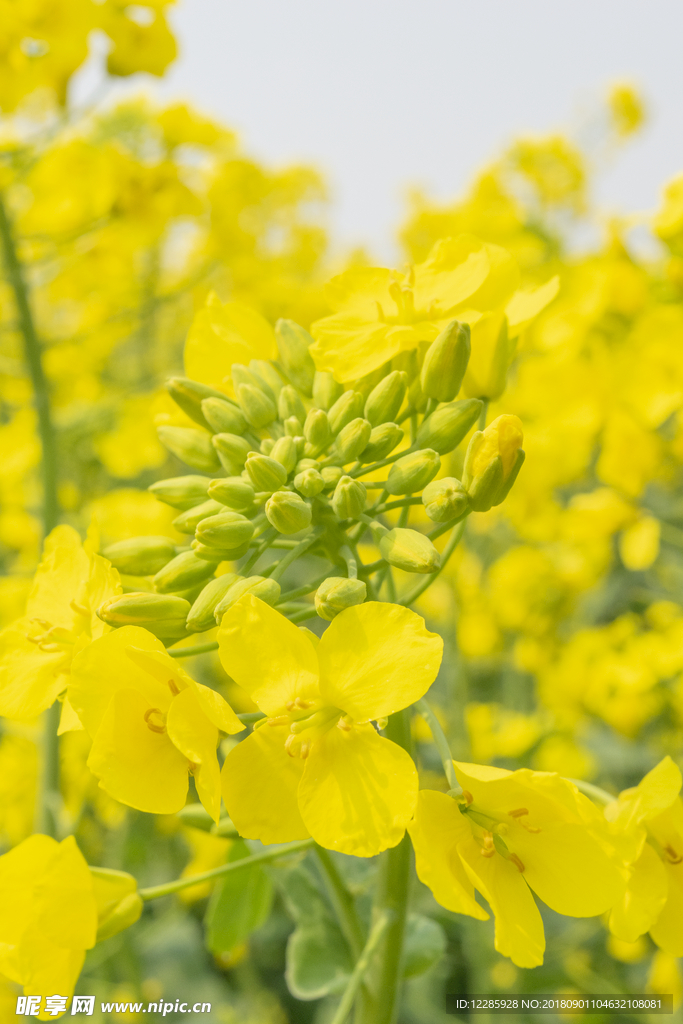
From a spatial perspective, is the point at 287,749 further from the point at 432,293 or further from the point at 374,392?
the point at 432,293

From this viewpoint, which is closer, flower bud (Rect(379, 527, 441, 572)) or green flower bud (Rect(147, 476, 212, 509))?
flower bud (Rect(379, 527, 441, 572))

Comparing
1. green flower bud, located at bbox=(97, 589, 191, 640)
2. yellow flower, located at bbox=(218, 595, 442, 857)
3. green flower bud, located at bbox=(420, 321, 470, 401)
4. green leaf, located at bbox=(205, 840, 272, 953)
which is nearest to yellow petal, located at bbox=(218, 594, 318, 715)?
yellow flower, located at bbox=(218, 595, 442, 857)

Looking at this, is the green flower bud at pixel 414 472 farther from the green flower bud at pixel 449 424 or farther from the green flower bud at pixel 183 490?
the green flower bud at pixel 183 490

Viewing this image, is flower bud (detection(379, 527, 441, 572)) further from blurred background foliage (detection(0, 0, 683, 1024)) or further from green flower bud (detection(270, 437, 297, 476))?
blurred background foliage (detection(0, 0, 683, 1024))

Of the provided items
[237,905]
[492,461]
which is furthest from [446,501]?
[237,905]

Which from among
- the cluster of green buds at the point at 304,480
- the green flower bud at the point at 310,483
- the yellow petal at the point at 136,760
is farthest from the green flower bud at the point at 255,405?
the yellow petal at the point at 136,760

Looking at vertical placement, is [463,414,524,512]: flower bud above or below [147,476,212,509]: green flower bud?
above

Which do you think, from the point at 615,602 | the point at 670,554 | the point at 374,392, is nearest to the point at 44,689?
the point at 374,392
